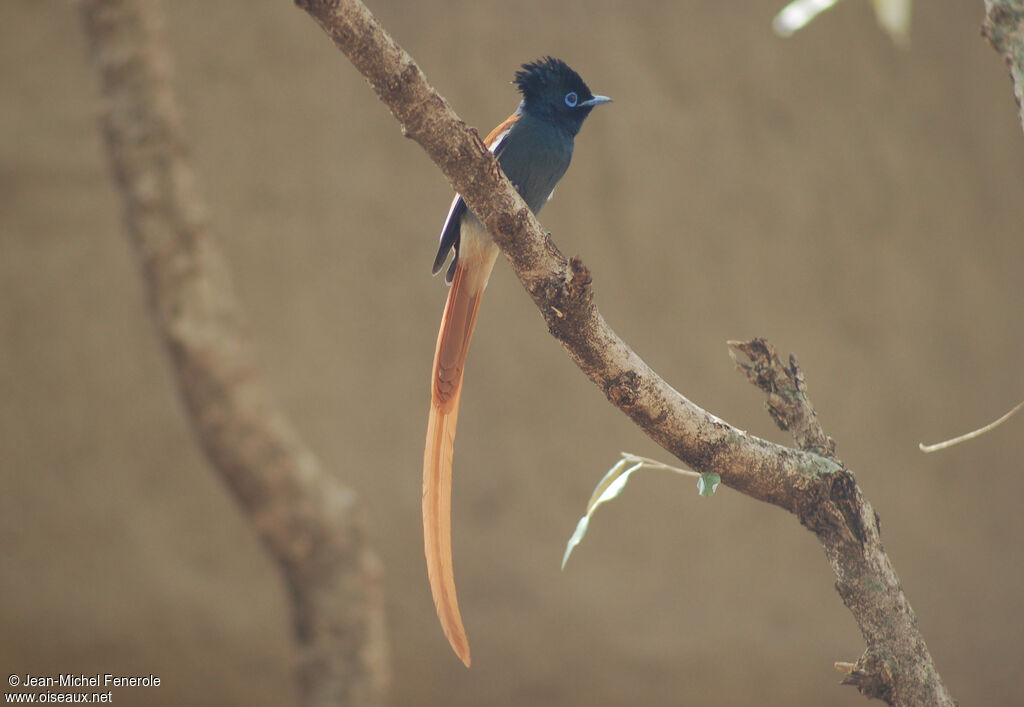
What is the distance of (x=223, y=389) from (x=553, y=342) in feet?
7.44

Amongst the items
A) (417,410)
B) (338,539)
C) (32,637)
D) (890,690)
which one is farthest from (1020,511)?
(32,637)

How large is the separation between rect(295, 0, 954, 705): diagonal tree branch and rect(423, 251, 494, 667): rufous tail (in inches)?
14.4

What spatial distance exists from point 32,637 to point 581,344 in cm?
287

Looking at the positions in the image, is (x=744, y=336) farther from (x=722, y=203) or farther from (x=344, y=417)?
(x=344, y=417)

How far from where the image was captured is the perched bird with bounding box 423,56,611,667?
137cm

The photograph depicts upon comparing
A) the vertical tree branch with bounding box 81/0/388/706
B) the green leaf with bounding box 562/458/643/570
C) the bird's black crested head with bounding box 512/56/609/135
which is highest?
the bird's black crested head with bounding box 512/56/609/135

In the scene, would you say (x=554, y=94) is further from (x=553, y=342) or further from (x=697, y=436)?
(x=553, y=342)

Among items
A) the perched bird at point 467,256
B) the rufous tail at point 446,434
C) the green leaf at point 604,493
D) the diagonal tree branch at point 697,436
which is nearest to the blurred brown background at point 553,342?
the perched bird at point 467,256

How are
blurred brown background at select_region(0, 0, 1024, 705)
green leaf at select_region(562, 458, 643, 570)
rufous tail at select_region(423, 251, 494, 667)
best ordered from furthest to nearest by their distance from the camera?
1. blurred brown background at select_region(0, 0, 1024, 705)
2. rufous tail at select_region(423, 251, 494, 667)
3. green leaf at select_region(562, 458, 643, 570)

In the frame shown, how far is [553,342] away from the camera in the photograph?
145 inches

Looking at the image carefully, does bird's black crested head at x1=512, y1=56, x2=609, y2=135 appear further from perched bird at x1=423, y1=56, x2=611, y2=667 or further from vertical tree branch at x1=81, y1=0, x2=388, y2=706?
vertical tree branch at x1=81, y1=0, x2=388, y2=706

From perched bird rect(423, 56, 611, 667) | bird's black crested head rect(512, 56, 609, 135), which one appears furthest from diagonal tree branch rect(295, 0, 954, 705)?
bird's black crested head rect(512, 56, 609, 135)

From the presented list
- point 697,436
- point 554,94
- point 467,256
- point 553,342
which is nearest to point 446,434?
point 467,256

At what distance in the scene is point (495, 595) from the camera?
11.3ft
